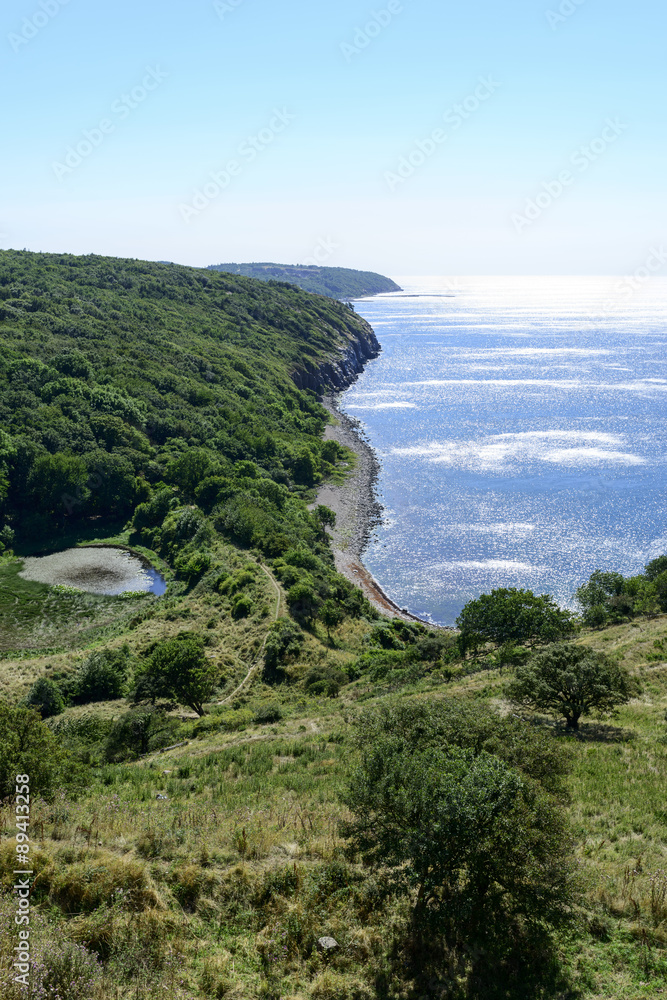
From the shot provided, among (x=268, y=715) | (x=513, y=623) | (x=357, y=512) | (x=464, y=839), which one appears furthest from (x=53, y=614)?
(x=464, y=839)

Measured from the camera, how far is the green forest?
10602 mm

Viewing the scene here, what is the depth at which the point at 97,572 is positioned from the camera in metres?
67.6

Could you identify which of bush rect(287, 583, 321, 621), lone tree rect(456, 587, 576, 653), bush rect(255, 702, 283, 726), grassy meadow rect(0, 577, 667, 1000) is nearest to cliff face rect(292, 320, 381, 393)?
bush rect(287, 583, 321, 621)

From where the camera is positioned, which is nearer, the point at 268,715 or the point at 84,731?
the point at 268,715

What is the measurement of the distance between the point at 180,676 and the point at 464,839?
31077 mm

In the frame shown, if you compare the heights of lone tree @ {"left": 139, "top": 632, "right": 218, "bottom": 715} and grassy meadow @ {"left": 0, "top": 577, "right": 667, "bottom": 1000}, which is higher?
grassy meadow @ {"left": 0, "top": 577, "right": 667, "bottom": 1000}

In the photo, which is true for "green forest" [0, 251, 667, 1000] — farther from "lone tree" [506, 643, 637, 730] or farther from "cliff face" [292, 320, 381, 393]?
"cliff face" [292, 320, 381, 393]

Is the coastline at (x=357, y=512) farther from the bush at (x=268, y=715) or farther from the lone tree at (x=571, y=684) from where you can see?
the lone tree at (x=571, y=684)

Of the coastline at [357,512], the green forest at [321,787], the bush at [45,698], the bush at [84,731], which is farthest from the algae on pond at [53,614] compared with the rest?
the coastline at [357,512]

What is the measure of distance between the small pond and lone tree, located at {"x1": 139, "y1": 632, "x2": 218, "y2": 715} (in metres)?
22.8

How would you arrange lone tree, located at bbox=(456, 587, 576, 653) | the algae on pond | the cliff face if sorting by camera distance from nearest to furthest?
lone tree, located at bbox=(456, 587, 576, 653) → the algae on pond → the cliff face

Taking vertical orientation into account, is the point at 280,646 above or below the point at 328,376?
below

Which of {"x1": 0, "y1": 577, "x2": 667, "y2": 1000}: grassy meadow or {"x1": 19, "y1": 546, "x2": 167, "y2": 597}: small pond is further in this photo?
{"x1": 19, "y1": 546, "x2": 167, "y2": 597}: small pond

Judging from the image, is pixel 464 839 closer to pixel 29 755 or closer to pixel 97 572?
pixel 29 755
